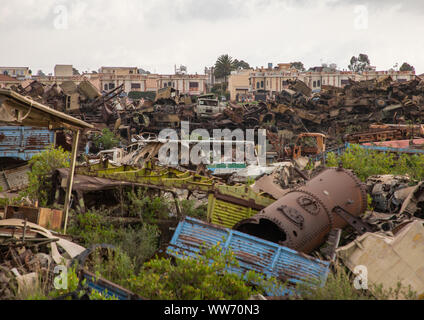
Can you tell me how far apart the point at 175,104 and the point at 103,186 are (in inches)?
736

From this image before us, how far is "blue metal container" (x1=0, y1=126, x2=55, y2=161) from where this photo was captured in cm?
1339

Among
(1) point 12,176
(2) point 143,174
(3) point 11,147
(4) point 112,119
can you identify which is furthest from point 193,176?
(4) point 112,119

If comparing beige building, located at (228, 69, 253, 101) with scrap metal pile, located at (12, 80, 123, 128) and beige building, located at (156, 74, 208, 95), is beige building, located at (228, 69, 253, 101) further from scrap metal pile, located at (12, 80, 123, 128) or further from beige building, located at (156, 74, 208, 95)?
scrap metal pile, located at (12, 80, 123, 128)

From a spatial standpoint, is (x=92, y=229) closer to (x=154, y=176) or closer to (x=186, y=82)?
(x=154, y=176)

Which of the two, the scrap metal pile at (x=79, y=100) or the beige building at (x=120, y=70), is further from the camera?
the beige building at (x=120, y=70)

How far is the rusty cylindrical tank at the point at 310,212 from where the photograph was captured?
605 cm

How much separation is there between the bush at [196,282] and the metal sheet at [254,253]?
1.09 ft

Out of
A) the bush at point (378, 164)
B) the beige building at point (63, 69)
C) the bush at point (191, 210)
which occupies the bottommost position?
the bush at point (191, 210)

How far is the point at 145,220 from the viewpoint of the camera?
23.1 ft

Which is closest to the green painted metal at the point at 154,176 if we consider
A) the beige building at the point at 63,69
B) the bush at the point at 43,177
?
the bush at the point at 43,177

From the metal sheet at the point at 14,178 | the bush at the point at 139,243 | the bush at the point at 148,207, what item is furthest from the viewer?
the metal sheet at the point at 14,178

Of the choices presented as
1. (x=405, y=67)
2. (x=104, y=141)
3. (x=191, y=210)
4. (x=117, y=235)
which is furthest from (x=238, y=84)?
(x=117, y=235)

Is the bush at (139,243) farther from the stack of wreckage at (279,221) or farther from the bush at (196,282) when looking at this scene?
the bush at (196,282)

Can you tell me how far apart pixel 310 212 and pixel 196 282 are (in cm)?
254
